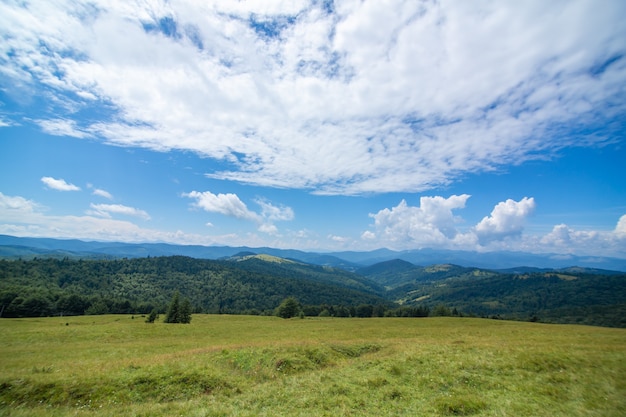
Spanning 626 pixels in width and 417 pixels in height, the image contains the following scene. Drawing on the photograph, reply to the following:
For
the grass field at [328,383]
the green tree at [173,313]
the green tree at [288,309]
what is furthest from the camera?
the green tree at [288,309]

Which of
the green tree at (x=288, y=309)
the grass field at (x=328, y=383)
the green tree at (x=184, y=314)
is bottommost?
the green tree at (x=288, y=309)

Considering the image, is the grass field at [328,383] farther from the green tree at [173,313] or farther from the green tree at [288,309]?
the green tree at [288,309]

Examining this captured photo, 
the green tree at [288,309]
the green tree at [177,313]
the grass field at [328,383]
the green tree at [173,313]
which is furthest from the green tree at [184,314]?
the grass field at [328,383]

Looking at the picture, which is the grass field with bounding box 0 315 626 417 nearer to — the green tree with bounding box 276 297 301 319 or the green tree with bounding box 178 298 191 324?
the green tree with bounding box 178 298 191 324

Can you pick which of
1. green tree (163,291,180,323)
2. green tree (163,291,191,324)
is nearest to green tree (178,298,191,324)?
green tree (163,291,191,324)

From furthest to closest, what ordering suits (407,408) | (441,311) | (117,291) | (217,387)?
(117,291) < (441,311) < (217,387) < (407,408)

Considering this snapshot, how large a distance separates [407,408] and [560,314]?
26794cm

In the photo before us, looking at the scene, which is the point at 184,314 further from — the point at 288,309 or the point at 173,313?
the point at 288,309

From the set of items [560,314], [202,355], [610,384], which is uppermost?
[610,384]

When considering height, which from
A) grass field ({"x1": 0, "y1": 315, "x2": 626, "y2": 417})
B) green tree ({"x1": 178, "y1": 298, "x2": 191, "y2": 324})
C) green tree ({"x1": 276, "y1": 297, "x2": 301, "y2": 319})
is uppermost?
grass field ({"x1": 0, "y1": 315, "x2": 626, "y2": 417})

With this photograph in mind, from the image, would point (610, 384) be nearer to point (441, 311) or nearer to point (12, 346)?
point (12, 346)

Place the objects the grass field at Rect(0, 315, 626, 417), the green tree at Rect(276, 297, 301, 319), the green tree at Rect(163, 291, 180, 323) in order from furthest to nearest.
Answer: the green tree at Rect(276, 297, 301, 319)
the green tree at Rect(163, 291, 180, 323)
the grass field at Rect(0, 315, 626, 417)

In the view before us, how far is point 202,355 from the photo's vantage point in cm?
2097

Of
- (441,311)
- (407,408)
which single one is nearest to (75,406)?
(407,408)
